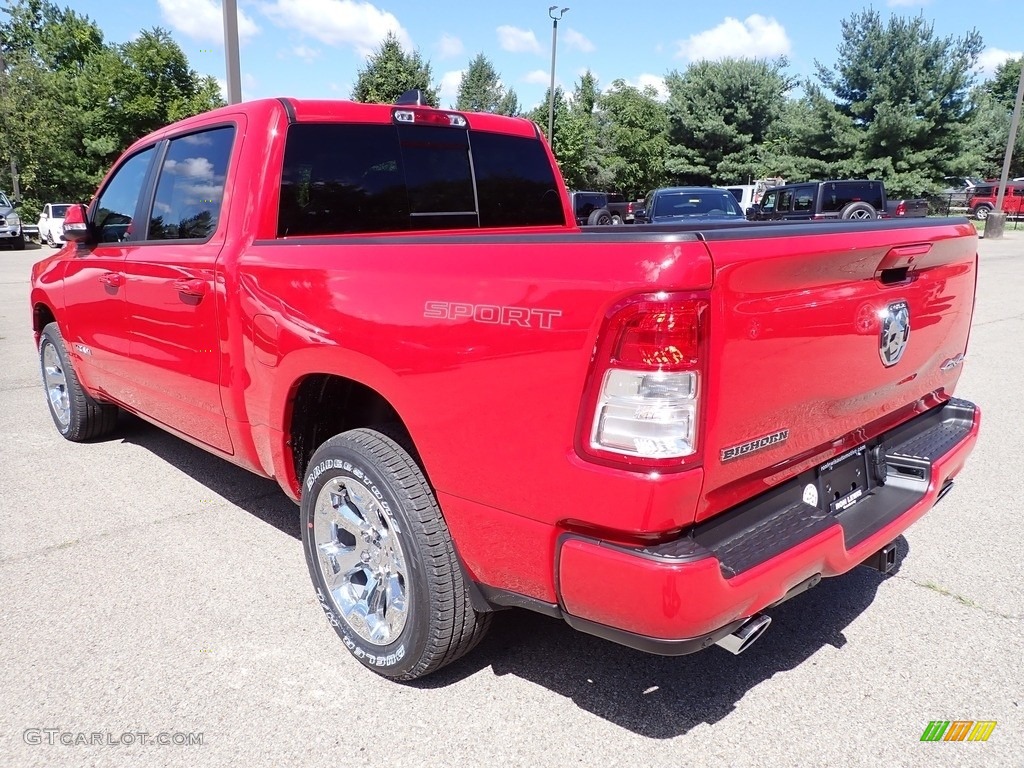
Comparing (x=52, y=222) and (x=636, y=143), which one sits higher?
(x=636, y=143)

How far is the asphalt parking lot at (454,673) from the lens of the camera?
2348 millimetres

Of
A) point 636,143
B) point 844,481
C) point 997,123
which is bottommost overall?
point 844,481

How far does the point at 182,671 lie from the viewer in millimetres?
2723

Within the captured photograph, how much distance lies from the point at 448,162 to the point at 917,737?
2968 mm

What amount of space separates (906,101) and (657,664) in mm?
38468

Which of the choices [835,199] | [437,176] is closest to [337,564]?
[437,176]

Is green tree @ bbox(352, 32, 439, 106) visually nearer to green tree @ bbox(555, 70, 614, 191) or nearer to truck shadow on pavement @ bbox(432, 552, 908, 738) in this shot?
green tree @ bbox(555, 70, 614, 191)

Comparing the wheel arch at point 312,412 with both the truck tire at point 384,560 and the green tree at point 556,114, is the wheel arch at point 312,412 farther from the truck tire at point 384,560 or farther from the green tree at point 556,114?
the green tree at point 556,114

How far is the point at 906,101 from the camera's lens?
114 feet

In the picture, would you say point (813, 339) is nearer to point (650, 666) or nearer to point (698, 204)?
point (650, 666)

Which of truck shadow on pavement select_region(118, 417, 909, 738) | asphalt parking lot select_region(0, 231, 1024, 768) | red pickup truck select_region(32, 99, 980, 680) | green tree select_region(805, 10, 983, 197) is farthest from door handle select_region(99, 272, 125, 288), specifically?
green tree select_region(805, 10, 983, 197)

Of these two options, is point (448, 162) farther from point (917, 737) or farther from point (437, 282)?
point (917, 737)
